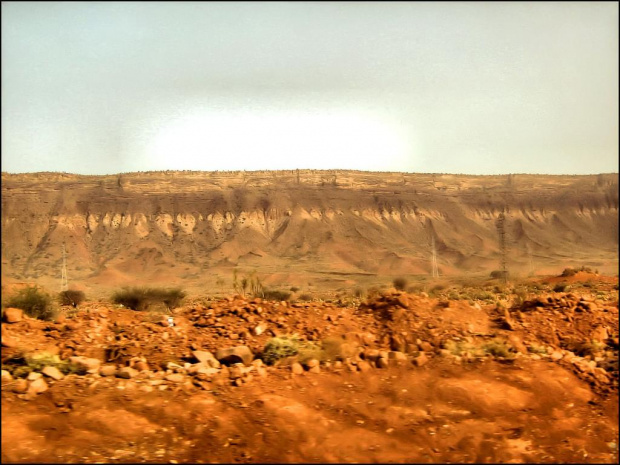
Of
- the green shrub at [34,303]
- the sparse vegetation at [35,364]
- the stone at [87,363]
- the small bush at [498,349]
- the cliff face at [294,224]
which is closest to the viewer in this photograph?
the sparse vegetation at [35,364]

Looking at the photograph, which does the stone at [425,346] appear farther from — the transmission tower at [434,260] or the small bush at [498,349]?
the transmission tower at [434,260]

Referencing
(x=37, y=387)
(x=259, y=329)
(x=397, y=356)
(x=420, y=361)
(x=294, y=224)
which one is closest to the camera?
(x=37, y=387)

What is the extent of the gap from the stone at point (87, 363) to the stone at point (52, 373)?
415mm

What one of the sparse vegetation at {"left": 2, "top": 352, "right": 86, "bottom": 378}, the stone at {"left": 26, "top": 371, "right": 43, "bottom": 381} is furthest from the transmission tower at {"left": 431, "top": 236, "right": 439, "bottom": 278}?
the stone at {"left": 26, "top": 371, "right": 43, "bottom": 381}

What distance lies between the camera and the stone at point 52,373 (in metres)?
7.45

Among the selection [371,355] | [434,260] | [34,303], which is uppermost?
[34,303]

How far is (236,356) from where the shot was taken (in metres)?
8.55

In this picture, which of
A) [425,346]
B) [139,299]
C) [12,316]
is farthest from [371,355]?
[139,299]

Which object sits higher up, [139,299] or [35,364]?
[35,364]

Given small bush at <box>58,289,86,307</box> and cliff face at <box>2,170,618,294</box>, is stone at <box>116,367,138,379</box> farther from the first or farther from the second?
cliff face at <box>2,170,618,294</box>

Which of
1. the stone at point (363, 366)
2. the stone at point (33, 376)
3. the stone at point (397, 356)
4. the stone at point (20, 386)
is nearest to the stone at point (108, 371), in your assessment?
the stone at point (33, 376)

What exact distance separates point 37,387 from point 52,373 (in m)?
0.45

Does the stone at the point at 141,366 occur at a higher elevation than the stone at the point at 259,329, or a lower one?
lower

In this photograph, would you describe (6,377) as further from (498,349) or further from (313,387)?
(498,349)
